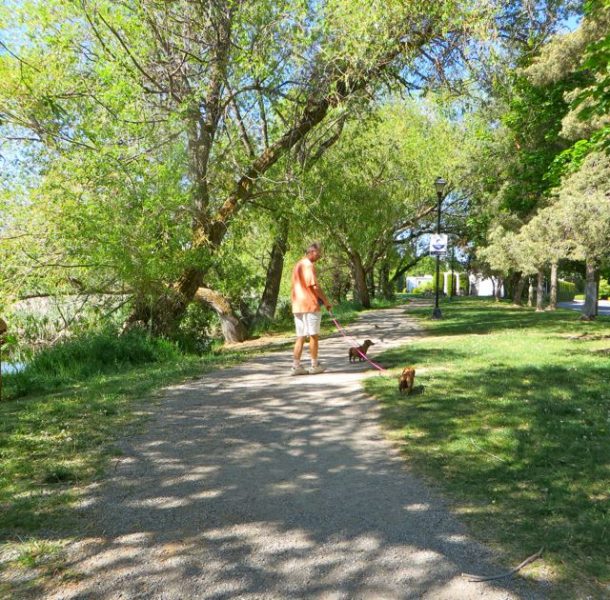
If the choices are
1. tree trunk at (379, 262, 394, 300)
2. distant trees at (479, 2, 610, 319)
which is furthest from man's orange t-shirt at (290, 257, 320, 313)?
tree trunk at (379, 262, 394, 300)

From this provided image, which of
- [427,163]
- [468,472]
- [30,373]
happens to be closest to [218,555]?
[468,472]

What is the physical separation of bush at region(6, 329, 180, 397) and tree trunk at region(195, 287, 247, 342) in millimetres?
3866

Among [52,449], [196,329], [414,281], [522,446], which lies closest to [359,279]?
[196,329]

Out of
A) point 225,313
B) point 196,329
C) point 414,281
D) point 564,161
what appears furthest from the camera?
point 414,281

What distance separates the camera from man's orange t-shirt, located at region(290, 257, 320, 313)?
805cm

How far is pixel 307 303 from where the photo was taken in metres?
8.11

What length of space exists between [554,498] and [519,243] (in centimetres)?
1232

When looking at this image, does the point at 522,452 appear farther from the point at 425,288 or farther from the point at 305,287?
the point at 425,288

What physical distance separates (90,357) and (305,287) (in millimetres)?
4958

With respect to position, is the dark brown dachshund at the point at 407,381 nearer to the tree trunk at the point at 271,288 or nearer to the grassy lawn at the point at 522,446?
the grassy lawn at the point at 522,446

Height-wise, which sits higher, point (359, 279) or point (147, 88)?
point (147, 88)

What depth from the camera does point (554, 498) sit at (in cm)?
353

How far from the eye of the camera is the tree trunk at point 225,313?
16156mm

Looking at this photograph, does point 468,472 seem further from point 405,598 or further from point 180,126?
point 180,126
